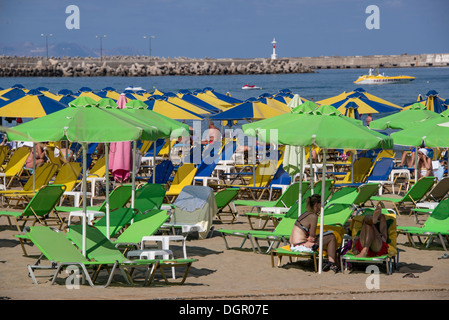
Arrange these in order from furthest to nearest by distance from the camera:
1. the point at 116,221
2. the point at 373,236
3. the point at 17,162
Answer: the point at 17,162 < the point at 116,221 < the point at 373,236

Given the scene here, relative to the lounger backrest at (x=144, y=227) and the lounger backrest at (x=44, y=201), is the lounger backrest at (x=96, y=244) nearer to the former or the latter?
the lounger backrest at (x=144, y=227)

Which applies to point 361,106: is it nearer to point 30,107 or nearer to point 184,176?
point 184,176

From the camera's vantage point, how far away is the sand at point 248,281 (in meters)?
5.97

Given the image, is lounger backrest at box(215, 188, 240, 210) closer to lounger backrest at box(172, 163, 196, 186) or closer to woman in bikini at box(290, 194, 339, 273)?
lounger backrest at box(172, 163, 196, 186)

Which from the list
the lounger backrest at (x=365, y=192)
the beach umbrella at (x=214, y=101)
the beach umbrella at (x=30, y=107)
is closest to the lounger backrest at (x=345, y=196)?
the lounger backrest at (x=365, y=192)

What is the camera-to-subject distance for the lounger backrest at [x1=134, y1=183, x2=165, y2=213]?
8.58 meters

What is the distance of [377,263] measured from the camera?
24.7 feet

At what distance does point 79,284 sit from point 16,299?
0.83m

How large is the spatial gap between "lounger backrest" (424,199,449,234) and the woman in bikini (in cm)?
174

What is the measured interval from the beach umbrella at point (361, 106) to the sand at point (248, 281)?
8865 millimetres

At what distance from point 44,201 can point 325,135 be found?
3.63m

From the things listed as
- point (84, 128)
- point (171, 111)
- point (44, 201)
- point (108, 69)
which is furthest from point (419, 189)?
point (108, 69)

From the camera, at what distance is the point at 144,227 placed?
7391 millimetres
